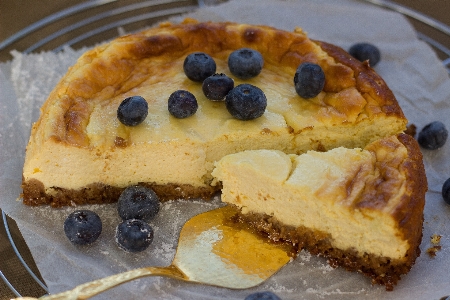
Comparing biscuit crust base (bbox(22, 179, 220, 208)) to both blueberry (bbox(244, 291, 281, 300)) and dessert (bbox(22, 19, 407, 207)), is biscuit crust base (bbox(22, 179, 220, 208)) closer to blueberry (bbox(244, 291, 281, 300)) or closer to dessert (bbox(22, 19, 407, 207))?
dessert (bbox(22, 19, 407, 207))

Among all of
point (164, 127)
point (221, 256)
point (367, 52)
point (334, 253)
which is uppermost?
point (164, 127)

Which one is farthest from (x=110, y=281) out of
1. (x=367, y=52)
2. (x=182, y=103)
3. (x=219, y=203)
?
(x=367, y=52)

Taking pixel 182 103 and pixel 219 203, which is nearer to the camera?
pixel 182 103

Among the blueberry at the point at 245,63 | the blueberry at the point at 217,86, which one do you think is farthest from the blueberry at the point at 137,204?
the blueberry at the point at 245,63

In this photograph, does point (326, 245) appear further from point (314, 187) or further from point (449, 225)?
point (449, 225)

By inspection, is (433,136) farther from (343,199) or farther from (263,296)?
(263,296)
